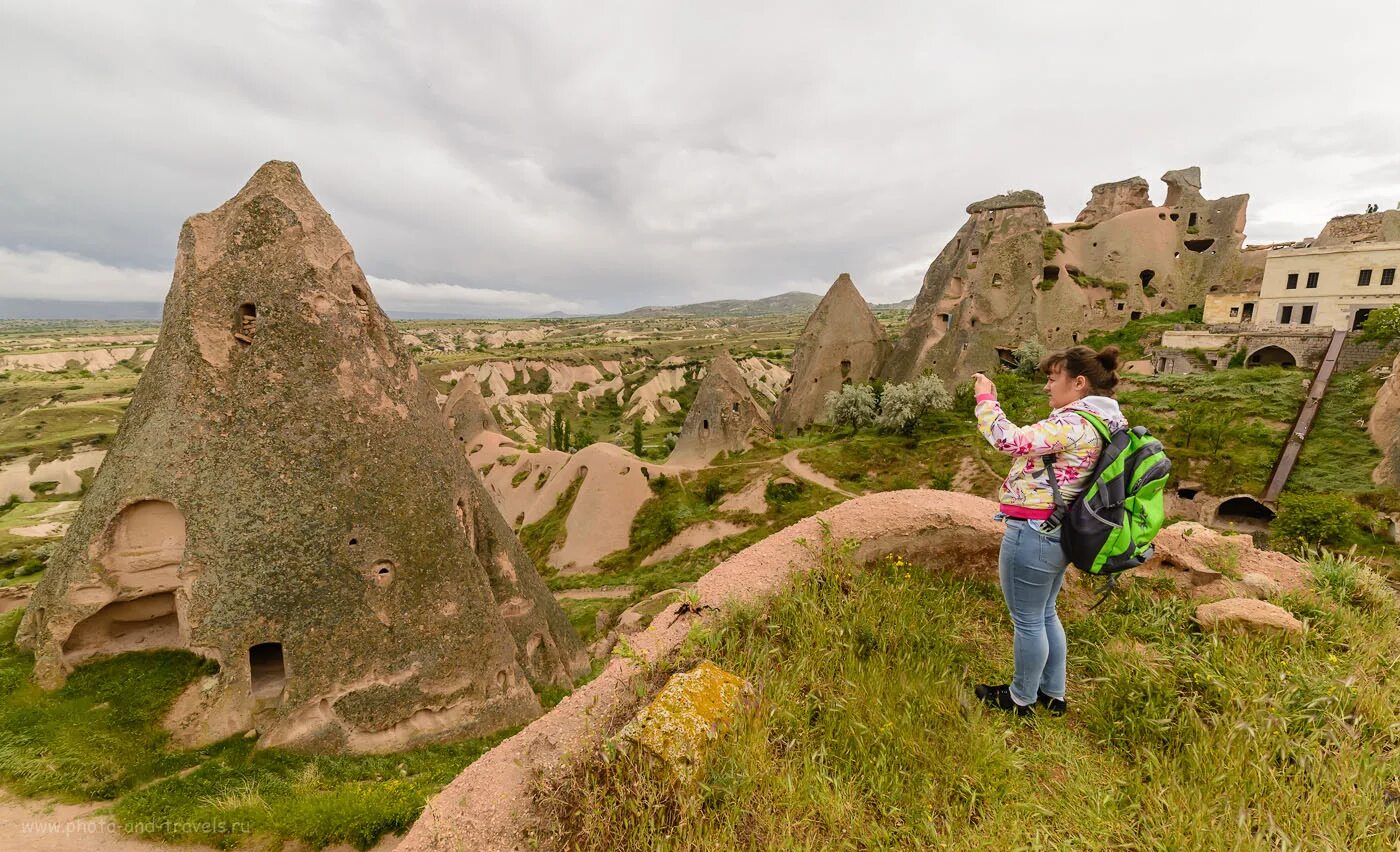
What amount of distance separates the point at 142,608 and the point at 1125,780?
13992 millimetres

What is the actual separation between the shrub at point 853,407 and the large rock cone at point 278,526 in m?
27.8

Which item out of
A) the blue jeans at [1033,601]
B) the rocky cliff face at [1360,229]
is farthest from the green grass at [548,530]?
the rocky cliff face at [1360,229]

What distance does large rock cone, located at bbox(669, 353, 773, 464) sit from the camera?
32000 mm

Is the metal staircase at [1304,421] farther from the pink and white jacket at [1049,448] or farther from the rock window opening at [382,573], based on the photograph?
the rock window opening at [382,573]

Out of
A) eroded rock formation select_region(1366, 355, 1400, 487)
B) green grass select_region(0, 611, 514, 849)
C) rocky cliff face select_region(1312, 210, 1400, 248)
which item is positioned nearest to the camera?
green grass select_region(0, 611, 514, 849)

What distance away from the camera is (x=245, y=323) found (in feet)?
29.8

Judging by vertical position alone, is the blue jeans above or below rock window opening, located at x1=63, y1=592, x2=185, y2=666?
above

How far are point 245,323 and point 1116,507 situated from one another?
1183 cm

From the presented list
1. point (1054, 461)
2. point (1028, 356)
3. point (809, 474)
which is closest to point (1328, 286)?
point (1028, 356)

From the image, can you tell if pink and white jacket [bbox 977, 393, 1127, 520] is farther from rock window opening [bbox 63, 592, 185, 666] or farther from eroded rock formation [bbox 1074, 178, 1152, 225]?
eroded rock formation [bbox 1074, 178, 1152, 225]

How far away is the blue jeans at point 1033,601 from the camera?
12.2ft

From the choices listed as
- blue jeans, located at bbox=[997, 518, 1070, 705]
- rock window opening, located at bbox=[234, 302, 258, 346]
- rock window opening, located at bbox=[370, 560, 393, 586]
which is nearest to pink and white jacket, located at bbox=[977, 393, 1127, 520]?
blue jeans, located at bbox=[997, 518, 1070, 705]

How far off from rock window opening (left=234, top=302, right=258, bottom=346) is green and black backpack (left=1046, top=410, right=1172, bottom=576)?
450 inches

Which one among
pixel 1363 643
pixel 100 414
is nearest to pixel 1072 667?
pixel 1363 643
